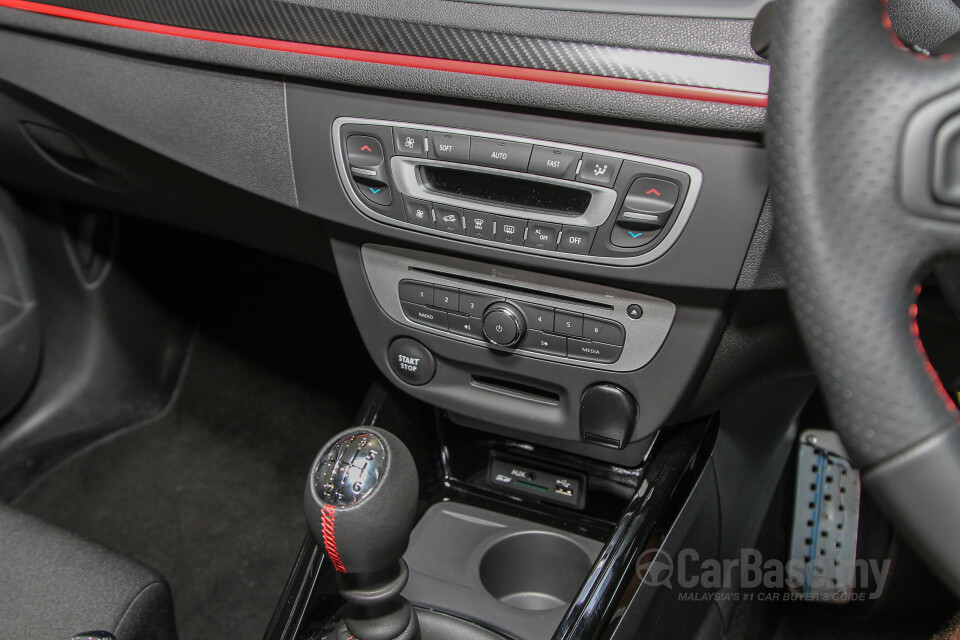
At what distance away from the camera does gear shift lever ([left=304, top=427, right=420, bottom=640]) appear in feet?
2.16

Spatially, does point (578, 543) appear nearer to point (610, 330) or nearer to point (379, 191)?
point (610, 330)

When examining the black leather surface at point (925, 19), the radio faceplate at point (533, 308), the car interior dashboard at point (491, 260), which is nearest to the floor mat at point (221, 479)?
the car interior dashboard at point (491, 260)

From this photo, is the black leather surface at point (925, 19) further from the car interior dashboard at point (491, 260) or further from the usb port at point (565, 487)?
the usb port at point (565, 487)

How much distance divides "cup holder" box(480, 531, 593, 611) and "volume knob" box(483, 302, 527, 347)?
0.26 meters

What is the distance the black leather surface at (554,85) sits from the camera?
26.5 inches

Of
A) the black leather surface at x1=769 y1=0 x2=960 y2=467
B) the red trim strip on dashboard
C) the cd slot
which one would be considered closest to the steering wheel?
the black leather surface at x1=769 y1=0 x2=960 y2=467

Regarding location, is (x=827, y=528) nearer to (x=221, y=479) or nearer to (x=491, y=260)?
(x=491, y=260)

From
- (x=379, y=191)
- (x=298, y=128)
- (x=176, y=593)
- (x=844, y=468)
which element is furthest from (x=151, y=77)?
(x=844, y=468)

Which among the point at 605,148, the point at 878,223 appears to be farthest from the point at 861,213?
the point at 605,148

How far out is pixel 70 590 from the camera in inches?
32.8

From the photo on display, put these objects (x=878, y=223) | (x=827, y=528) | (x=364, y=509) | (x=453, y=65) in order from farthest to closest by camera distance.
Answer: (x=827, y=528), (x=453, y=65), (x=364, y=509), (x=878, y=223)

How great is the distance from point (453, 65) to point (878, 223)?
15.6 inches

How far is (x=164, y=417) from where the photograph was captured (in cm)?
171

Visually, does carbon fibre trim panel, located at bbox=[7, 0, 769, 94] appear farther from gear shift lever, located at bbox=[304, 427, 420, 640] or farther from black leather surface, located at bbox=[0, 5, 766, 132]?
gear shift lever, located at bbox=[304, 427, 420, 640]
